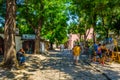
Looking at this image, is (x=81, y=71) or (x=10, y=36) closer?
(x=81, y=71)

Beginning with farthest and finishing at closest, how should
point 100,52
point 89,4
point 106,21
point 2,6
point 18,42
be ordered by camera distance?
1. point 18,42
2. point 106,21
3. point 2,6
4. point 89,4
5. point 100,52

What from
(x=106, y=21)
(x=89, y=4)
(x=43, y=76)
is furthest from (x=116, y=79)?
(x=106, y=21)

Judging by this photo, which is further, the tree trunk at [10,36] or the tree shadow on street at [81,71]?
the tree trunk at [10,36]

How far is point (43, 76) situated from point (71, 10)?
3265 cm

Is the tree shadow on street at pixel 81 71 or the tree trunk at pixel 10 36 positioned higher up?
the tree trunk at pixel 10 36

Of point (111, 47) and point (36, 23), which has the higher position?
A: point (36, 23)

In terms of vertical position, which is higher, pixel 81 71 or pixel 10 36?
pixel 10 36

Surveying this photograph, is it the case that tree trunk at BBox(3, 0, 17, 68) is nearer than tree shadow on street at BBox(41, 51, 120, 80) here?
No

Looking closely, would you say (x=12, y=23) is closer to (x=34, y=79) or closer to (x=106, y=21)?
(x=34, y=79)

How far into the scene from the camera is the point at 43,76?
1644 centimetres

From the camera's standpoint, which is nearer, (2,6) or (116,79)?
(116,79)

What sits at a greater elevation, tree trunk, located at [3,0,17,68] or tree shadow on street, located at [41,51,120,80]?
tree trunk, located at [3,0,17,68]

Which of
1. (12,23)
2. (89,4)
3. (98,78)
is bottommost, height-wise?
(98,78)

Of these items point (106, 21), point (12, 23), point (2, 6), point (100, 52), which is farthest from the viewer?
point (106, 21)
